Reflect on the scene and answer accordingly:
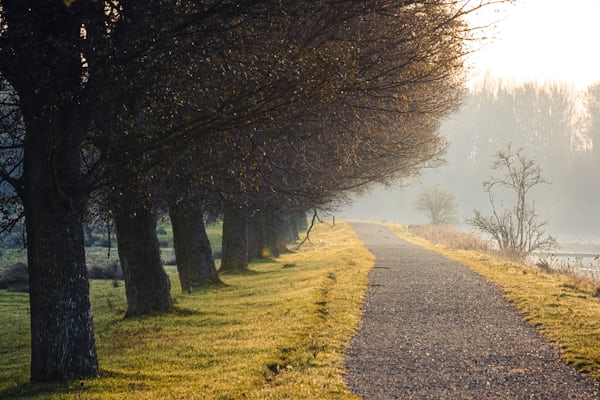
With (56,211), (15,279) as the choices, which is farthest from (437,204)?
(56,211)

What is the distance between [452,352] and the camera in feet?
38.3

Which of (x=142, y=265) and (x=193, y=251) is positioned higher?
(x=193, y=251)

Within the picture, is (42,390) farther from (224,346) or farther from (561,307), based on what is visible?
(561,307)

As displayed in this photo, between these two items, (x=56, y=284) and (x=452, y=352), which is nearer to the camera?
(x=56, y=284)

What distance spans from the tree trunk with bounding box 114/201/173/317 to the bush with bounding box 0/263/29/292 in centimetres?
1547

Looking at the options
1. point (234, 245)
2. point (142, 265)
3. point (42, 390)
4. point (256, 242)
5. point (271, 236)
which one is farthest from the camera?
point (271, 236)

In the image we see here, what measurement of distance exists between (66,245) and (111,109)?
238 cm

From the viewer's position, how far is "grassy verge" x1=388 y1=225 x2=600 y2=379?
1146 centimetres

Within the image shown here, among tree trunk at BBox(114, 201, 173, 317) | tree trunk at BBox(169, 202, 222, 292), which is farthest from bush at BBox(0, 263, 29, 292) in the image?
A: tree trunk at BBox(114, 201, 173, 317)

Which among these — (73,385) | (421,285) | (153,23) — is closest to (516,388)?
(73,385)

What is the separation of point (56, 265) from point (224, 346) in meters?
3.74

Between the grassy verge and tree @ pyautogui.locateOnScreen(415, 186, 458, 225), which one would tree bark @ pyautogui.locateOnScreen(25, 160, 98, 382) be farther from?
tree @ pyautogui.locateOnScreen(415, 186, 458, 225)

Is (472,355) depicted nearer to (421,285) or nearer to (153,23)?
(153,23)

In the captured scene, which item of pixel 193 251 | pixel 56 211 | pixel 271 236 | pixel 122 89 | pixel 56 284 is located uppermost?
pixel 122 89
